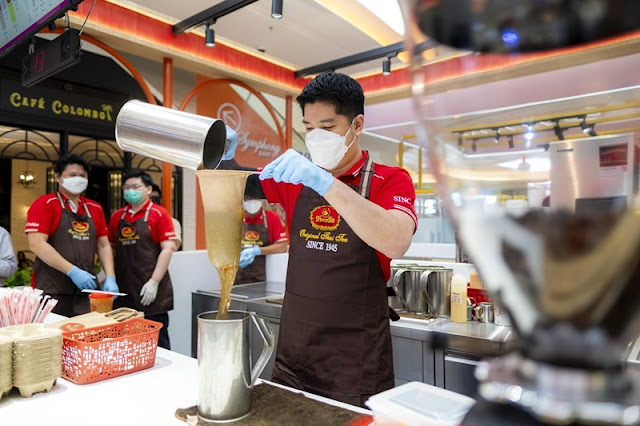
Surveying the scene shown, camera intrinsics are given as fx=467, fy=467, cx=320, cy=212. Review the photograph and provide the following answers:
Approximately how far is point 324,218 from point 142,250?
9.10 ft

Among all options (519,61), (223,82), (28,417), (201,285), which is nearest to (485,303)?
(28,417)

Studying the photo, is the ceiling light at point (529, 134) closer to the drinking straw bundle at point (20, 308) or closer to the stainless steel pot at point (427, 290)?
the drinking straw bundle at point (20, 308)

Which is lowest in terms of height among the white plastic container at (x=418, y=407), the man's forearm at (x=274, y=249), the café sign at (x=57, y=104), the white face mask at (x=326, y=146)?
the white plastic container at (x=418, y=407)

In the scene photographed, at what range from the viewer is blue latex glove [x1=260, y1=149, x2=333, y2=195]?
4.36 feet

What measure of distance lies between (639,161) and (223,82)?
6.49 meters

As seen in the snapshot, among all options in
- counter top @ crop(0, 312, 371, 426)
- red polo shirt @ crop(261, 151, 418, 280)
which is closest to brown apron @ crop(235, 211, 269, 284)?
red polo shirt @ crop(261, 151, 418, 280)

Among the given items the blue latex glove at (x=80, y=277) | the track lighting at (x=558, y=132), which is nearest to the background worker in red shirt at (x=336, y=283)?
the track lighting at (x=558, y=132)

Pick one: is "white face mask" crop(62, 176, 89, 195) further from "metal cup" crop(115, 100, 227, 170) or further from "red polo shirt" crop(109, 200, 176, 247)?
"metal cup" crop(115, 100, 227, 170)

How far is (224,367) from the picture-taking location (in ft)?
3.42

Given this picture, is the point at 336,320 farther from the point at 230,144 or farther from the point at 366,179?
the point at 230,144

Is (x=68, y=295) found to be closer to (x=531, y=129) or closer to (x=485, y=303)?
(x=485, y=303)

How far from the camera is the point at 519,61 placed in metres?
0.44

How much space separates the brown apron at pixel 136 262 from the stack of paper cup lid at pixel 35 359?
2.71m

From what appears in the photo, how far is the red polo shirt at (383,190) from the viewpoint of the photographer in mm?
1575
